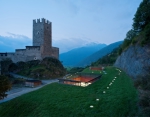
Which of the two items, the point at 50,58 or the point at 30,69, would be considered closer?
the point at 30,69

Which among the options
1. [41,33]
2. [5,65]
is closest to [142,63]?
[41,33]

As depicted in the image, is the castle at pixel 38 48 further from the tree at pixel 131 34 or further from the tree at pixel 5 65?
the tree at pixel 131 34

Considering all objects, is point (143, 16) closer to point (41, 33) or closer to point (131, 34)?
point (131, 34)

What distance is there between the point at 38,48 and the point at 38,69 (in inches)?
233

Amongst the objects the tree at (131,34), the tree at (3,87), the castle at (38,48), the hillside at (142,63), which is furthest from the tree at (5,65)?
the tree at (131,34)

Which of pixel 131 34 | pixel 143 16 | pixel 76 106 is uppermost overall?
pixel 143 16

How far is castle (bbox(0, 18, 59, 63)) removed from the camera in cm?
3092

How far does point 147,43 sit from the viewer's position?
13.2 meters

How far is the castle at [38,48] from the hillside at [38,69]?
3.96ft

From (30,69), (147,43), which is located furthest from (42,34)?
(147,43)

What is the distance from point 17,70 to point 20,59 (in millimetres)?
2857

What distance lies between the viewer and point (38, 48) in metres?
31.3

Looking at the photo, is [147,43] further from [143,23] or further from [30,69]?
[30,69]

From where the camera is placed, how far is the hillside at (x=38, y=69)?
27.7 meters
